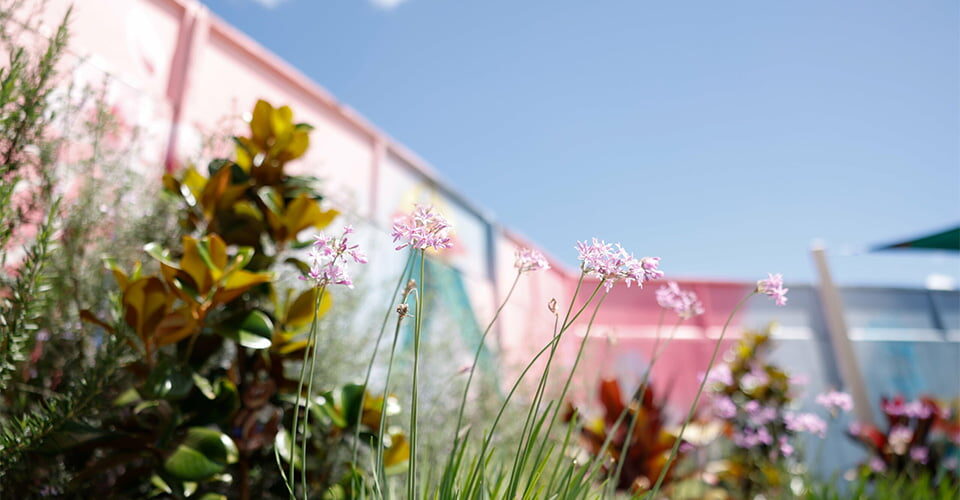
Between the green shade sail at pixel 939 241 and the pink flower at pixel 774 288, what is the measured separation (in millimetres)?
2890

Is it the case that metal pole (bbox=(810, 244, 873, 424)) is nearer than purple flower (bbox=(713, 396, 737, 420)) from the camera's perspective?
No

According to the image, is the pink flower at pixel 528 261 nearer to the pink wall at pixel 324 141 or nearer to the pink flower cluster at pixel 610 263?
the pink flower cluster at pixel 610 263

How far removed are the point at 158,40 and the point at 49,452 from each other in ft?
5.95

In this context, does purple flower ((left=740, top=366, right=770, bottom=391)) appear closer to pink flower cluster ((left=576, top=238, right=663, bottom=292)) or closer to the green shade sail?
the green shade sail

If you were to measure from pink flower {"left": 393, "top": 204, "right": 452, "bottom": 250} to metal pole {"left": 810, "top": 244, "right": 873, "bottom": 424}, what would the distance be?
5875 millimetres

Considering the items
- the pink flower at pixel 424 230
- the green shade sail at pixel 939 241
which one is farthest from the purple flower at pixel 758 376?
the pink flower at pixel 424 230

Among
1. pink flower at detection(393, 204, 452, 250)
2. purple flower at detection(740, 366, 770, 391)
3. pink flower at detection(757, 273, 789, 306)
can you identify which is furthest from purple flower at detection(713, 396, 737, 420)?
pink flower at detection(393, 204, 452, 250)

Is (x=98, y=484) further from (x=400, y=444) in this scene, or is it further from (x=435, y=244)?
(x=435, y=244)

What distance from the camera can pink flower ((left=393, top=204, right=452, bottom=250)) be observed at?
0.74m

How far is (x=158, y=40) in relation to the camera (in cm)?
234

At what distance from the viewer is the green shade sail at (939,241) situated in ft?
10.2

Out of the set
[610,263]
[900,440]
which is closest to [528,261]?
[610,263]

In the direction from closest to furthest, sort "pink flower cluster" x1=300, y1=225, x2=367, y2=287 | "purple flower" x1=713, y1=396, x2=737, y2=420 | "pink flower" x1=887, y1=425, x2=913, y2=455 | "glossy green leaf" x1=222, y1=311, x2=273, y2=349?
"pink flower cluster" x1=300, y1=225, x2=367, y2=287
"glossy green leaf" x1=222, y1=311, x2=273, y2=349
"purple flower" x1=713, y1=396, x2=737, y2=420
"pink flower" x1=887, y1=425, x2=913, y2=455

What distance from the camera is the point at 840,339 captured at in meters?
5.69
